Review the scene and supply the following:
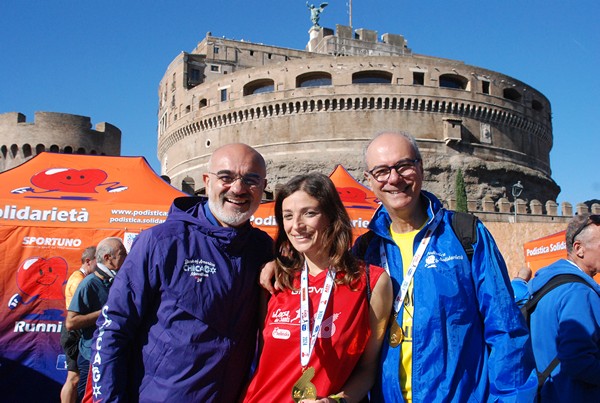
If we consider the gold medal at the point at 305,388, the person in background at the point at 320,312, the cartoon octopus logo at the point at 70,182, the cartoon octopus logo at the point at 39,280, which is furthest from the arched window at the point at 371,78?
the gold medal at the point at 305,388

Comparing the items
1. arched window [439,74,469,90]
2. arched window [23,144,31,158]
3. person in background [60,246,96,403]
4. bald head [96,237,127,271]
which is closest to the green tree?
arched window [439,74,469,90]

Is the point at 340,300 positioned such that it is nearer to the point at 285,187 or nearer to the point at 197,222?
the point at 285,187

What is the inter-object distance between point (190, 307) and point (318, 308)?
1.70 feet

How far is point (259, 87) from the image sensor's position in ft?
105

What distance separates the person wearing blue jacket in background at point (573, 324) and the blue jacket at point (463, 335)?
665 mm

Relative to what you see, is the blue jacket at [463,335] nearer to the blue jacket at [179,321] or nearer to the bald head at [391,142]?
the bald head at [391,142]

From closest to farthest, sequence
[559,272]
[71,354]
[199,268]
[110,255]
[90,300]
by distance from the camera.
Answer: [199,268], [559,272], [90,300], [110,255], [71,354]

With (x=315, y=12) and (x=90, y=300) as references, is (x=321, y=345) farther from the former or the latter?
(x=315, y=12)

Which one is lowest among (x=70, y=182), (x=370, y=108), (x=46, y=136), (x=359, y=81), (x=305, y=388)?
(x=305, y=388)

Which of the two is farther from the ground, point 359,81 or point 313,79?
point 313,79

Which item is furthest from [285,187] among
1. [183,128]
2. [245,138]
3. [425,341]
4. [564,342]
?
[183,128]

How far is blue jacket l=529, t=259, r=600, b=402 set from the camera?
2.26 meters

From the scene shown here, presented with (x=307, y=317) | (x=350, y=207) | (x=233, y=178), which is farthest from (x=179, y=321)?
(x=350, y=207)

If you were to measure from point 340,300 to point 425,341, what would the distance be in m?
0.35
